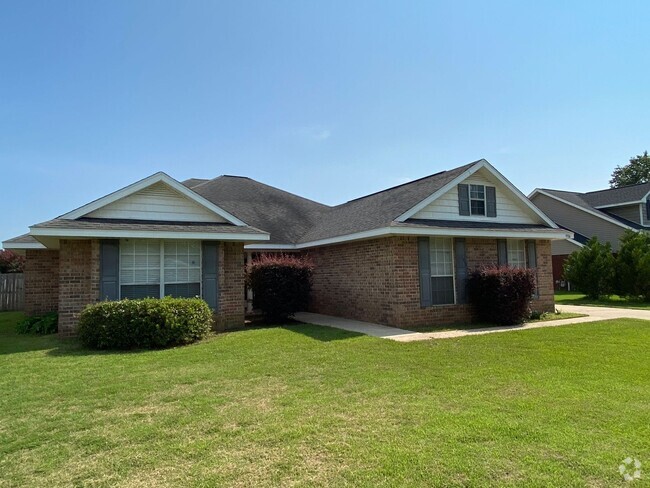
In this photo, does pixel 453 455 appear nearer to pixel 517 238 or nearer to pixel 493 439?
pixel 493 439

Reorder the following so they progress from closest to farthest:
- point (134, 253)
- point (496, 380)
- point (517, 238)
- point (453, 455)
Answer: point (453, 455) → point (496, 380) → point (134, 253) → point (517, 238)

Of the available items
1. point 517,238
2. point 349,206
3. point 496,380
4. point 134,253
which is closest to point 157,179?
point 134,253

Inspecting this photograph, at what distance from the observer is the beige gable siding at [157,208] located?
11.3 meters

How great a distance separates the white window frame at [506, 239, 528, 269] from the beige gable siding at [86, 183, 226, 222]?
30.1 ft

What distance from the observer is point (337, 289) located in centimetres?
1447

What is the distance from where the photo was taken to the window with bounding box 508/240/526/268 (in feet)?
46.0

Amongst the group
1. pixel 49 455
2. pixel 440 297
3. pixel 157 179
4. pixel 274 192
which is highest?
pixel 274 192

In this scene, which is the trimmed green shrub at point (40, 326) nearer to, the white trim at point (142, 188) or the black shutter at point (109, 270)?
the black shutter at point (109, 270)

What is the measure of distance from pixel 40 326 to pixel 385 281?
957cm

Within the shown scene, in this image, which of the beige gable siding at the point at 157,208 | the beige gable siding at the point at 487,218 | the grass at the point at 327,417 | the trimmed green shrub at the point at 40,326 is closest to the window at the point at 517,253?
the beige gable siding at the point at 487,218

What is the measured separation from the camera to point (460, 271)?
1287cm

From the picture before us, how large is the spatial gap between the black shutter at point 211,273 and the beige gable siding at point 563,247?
2354 cm

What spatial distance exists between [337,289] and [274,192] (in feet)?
30.8

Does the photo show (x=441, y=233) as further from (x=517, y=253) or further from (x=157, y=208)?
(x=157, y=208)
